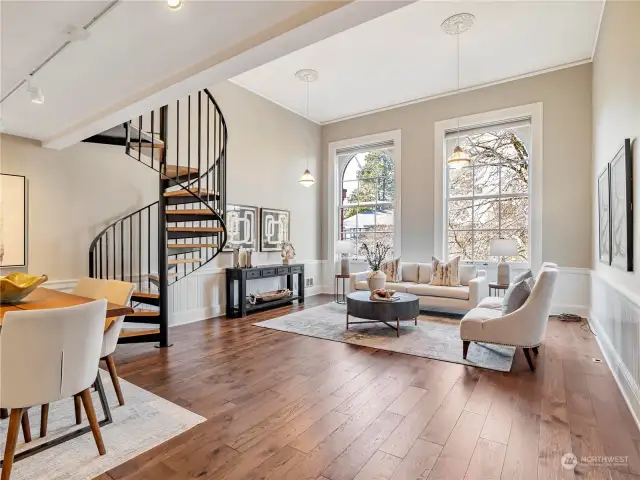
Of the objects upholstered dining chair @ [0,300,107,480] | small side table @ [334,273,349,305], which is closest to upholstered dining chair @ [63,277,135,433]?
upholstered dining chair @ [0,300,107,480]

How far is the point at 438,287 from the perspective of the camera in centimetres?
548

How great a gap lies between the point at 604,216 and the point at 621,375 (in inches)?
74.0

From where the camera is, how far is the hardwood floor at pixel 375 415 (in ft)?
5.98

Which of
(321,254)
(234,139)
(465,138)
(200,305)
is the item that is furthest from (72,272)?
(465,138)

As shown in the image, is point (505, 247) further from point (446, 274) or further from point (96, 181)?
point (96, 181)

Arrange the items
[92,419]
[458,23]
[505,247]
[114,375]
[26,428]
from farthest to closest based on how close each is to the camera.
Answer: [505,247] < [458,23] < [114,375] < [26,428] < [92,419]

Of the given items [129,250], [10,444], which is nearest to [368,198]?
[129,250]

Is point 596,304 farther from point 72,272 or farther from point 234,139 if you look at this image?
point 72,272

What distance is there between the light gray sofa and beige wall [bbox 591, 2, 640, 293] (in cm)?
151

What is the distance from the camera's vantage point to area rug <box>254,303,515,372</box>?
11.5ft

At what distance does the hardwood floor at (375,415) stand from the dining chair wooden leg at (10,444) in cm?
42

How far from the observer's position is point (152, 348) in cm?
388

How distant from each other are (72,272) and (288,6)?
380 centimetres

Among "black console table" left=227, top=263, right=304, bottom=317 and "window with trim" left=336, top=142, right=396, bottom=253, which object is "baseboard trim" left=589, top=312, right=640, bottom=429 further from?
"black console table" left=227, top=263, right=304, bottom=317
